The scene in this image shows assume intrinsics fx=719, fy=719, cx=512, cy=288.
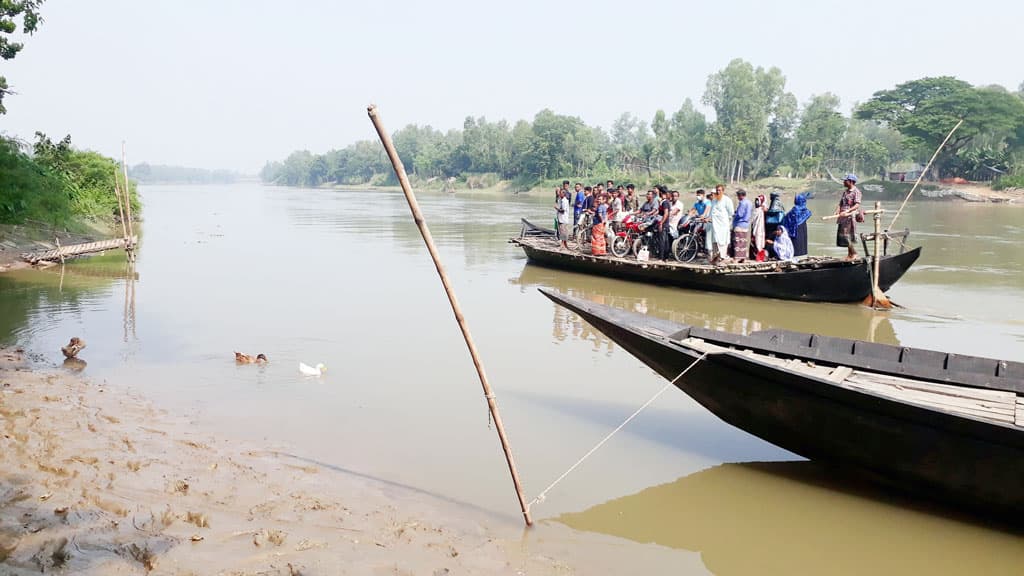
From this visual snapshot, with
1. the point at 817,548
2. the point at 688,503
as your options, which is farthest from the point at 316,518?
the point at 817,548

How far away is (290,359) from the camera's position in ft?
28.2

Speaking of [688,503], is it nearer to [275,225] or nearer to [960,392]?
[960,392]

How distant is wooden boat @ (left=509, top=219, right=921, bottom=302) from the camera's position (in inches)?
451

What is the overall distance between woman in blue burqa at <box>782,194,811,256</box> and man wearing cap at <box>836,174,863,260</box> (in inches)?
23.1

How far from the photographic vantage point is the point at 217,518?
4.21m

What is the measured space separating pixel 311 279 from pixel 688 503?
38.0ft

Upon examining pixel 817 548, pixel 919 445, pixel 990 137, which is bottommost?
pixel 817 548

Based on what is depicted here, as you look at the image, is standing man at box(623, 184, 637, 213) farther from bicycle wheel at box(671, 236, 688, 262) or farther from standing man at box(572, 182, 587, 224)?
bicycle wheel at box(671, 236, 688, 262)

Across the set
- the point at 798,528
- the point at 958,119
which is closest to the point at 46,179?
the point at 798,528

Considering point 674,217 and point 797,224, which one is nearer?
point 797,224

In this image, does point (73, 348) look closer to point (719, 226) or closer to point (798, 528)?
point (798, 528)

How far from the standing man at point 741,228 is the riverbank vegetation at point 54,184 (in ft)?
52.6

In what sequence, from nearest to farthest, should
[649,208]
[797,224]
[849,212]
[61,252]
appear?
[849,212], [797,224], [649,208], [61,252]

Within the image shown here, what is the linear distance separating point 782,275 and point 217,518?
10057mm
